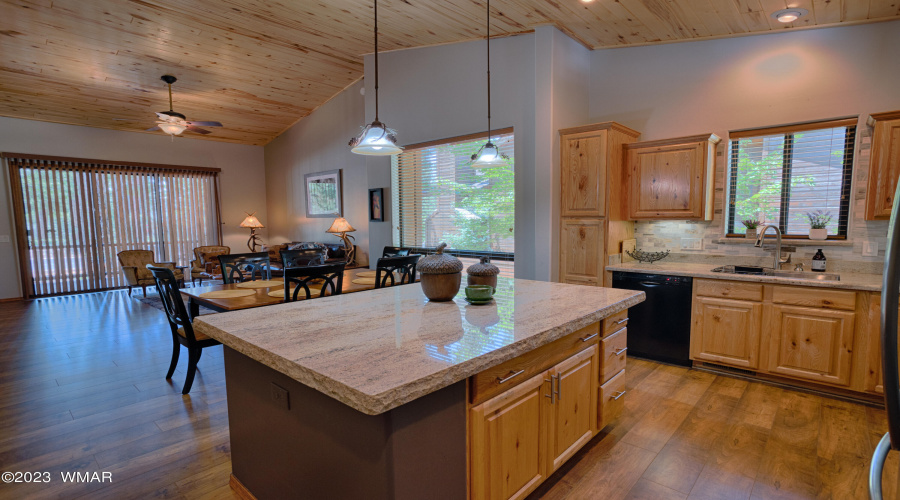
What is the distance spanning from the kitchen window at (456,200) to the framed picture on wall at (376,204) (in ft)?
0.69

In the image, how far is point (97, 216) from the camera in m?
7.30

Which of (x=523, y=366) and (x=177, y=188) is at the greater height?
(x=177, y=188)

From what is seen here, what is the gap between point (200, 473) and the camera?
2.21m

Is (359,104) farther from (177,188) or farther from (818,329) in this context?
(818,329)

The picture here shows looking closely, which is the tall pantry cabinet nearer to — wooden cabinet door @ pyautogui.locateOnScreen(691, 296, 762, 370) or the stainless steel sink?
wooden cabinet door @ pyautogui.locateOnScreen(691, 296, 762, 370)

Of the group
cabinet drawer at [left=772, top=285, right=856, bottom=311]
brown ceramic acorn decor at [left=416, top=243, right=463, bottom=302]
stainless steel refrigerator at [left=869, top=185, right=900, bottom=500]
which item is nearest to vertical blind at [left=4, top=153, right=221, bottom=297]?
brown ceramic acorn decor at [left=416, top=243, right=463, bottom=302]

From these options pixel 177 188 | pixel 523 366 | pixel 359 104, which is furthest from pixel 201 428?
pixel 177 188

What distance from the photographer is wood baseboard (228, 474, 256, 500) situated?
1.94m

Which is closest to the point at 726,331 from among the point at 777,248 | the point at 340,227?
the point at 777,248

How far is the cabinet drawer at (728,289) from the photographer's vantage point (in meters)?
3.21

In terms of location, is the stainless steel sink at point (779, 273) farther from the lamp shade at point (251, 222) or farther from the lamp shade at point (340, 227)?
the lamp shade at point (251, 222)

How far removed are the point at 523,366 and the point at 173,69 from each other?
19.6ft

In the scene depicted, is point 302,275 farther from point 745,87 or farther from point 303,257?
point 745,87

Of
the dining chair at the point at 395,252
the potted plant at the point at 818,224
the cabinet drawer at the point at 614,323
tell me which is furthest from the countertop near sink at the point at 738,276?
the dining chair at the point at 395,252
